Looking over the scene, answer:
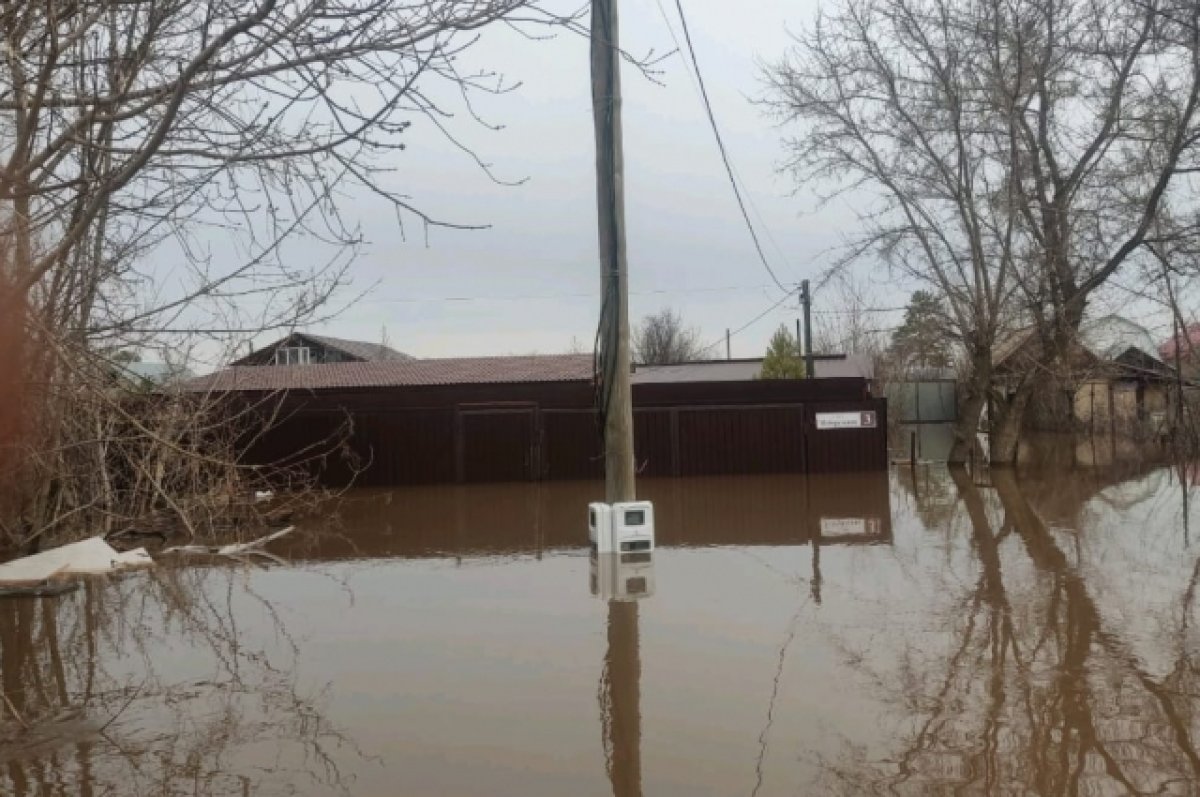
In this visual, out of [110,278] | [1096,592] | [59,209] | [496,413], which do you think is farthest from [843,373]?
[59,209]

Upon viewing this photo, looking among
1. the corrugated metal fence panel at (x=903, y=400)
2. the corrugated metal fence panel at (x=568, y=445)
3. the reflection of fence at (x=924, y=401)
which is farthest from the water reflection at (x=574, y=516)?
the reflection of fence at (x=924, y=401)

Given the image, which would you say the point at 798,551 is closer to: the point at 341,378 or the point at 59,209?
the point at 59,209

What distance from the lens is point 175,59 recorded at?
4.91 meters

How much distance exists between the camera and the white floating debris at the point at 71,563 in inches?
359

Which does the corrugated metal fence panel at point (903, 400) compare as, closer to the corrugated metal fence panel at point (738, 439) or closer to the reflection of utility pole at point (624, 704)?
the corrugated metal fence panel at point (738, 439)

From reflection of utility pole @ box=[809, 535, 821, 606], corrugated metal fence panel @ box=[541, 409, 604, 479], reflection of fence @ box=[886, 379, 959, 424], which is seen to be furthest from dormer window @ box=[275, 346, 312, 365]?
reflection of utility pole @ box=[809, 535, 821, 606]

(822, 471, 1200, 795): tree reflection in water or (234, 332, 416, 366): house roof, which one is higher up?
(234, 332, 416, 366): house roof

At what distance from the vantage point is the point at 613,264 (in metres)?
7.55

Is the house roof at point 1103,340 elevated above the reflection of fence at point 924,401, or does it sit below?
above

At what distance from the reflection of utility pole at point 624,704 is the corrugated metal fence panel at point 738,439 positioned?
1283 centimetres

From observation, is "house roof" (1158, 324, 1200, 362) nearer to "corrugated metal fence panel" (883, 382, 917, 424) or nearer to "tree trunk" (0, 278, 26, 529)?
"corrugated metal fence panel" (883, 382, 917, 424)

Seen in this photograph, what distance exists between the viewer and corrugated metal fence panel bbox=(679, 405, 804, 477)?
20.1m

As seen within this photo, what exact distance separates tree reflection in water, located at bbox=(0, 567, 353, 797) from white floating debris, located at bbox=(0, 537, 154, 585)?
0.69m

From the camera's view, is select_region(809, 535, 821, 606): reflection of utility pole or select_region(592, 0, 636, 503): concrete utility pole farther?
select_region(809, 535, 821, 606): reflection of utility pole
